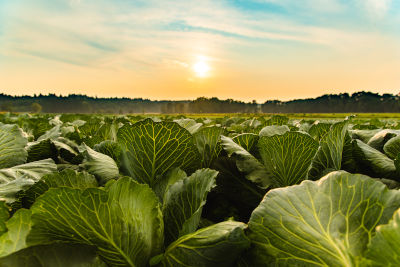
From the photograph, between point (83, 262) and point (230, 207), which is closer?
point (83, 262)

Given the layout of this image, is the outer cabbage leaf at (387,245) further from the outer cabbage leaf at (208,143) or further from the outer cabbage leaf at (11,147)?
the outer cabbage leaf at (11,147)

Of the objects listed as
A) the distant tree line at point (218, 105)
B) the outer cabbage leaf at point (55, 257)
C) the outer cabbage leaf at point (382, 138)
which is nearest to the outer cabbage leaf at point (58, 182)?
the outer cabbage leaf at point (55, 257)

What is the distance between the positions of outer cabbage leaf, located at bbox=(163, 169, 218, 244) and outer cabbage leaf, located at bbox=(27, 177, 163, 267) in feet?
0.38

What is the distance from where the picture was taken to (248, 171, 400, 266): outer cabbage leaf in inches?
25.9

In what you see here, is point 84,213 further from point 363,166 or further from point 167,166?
point 363,166

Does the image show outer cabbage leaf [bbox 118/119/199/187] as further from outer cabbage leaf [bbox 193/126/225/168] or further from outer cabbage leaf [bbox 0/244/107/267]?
outer cabbage leaf [bbox 0/244/107/267]

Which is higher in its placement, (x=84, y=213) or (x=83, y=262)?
(x=84, y=213)

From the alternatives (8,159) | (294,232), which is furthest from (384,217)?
(8,159)

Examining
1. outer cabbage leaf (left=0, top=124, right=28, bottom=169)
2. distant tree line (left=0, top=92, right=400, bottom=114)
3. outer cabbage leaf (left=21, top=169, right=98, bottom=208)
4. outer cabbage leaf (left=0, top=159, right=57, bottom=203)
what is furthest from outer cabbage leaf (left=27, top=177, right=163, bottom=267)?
distant tree line (left=0, top=92, right=400, bottom=114)

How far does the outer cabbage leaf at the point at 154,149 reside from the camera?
1.13 meters

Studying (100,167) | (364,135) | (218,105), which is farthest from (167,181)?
(218,105)

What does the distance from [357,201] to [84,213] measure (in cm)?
65

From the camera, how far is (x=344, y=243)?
66 cm

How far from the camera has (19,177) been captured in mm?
1151
